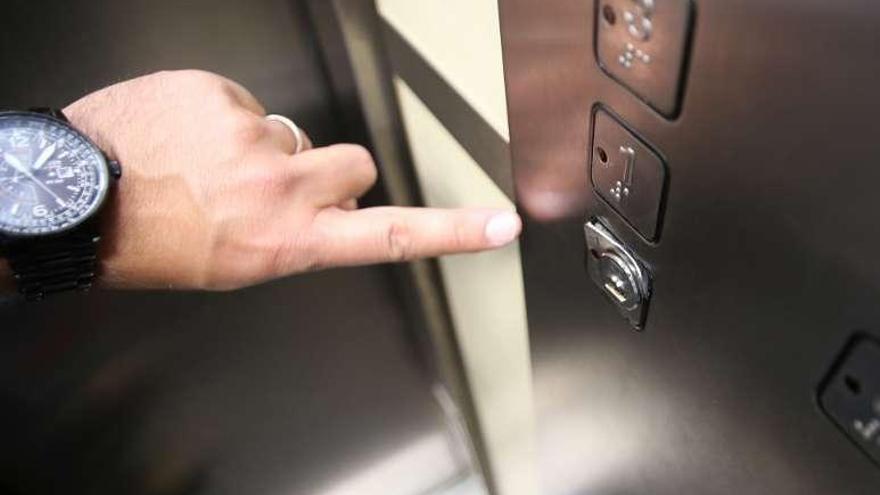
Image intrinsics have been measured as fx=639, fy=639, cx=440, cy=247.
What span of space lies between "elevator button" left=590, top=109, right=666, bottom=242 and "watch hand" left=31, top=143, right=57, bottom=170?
15.9 inches

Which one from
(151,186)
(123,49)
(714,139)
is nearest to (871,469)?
(714,139)

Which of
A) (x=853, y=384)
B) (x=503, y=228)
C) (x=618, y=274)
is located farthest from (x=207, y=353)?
(x=853, y=384)

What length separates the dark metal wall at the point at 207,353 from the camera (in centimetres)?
60

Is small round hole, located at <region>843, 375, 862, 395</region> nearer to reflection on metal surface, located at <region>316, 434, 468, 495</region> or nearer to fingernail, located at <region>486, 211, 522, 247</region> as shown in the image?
fingernail, located at <region>486, 211, 522, 247</region>

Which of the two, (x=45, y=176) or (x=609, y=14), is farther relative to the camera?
(x=45, y=176)

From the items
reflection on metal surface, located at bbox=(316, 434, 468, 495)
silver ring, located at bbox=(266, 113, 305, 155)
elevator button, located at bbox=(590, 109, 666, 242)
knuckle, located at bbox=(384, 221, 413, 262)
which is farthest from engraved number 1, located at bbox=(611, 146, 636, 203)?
reflection on metal surface, located at bbox=(316, 434, 468, 495)

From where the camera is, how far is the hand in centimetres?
49

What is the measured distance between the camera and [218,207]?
19.0 inches

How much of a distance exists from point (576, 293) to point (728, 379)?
0.12 metres

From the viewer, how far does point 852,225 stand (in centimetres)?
19

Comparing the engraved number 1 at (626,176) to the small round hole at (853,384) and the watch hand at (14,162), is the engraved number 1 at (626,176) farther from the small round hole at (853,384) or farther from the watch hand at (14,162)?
the watch hand at (14,162)

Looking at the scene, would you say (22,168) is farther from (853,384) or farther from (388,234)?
(853,384)

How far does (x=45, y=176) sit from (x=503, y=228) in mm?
344

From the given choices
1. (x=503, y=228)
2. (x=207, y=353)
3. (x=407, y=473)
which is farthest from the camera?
(x=407, y=473)
